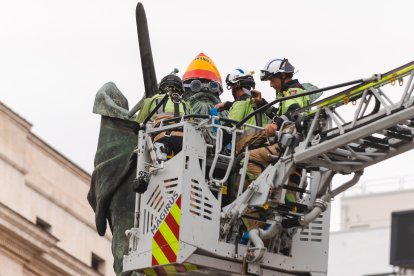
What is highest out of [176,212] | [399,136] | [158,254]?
[399,136]

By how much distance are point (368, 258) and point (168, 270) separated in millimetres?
52896

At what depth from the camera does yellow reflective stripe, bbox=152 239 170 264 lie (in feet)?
85.6

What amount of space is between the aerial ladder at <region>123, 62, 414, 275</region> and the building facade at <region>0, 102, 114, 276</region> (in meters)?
36.8

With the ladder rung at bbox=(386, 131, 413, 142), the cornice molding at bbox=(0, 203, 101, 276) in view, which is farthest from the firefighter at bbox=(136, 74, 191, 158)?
the cornice molding at bbox=(0, 203, 101, 276)

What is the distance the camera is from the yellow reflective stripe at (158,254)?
26084 millimetres

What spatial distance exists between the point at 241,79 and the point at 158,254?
9.63 feet

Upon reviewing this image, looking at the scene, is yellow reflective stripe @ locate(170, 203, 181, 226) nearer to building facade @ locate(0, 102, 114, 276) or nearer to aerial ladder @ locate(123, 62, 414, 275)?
aerial ladder @ locate(123, 62, 414, 275)

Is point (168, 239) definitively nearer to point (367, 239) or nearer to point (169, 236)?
point (169, 236)

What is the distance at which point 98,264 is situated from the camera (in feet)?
227

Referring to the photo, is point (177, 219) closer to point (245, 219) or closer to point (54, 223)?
point (245, 219)

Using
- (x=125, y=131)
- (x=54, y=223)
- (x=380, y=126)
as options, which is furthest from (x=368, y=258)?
(x=380, y=126)

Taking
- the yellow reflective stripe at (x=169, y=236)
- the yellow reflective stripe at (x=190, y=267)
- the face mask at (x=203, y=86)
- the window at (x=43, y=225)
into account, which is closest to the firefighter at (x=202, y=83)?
the face mask at (x=203, y=86)

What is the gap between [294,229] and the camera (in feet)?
87.7

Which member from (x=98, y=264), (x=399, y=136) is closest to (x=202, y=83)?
(x=399, y=136)
